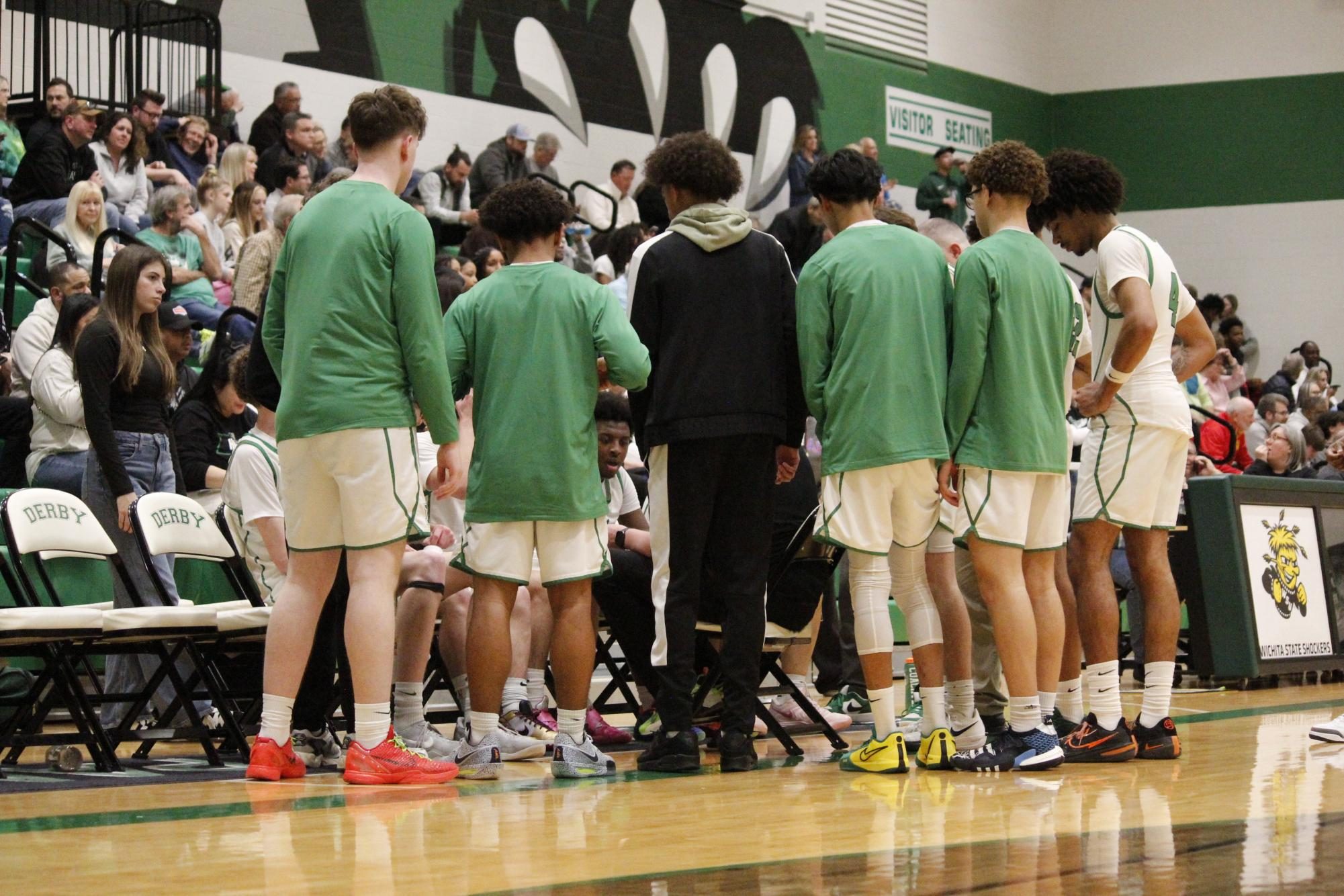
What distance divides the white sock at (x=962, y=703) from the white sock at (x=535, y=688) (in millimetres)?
1469

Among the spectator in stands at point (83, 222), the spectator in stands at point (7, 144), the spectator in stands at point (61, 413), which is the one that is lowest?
the spectator in stands at point (61, 413)

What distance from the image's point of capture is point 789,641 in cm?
538

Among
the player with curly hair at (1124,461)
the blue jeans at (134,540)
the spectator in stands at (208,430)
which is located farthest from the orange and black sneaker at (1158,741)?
the spectator in stands at (208,430)

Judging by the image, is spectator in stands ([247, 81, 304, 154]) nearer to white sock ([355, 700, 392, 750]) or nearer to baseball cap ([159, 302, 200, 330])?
baseball cap ([159, 302, 200, 330])

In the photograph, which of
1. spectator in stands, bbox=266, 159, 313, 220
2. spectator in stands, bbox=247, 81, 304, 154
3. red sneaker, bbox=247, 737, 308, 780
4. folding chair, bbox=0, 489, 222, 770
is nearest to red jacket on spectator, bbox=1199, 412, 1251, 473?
spectator in stands, bbox=266, 159, 313, 220

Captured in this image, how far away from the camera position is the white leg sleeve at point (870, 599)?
15.3 feet

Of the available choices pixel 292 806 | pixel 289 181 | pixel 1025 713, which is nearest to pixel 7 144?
pixel 289 181

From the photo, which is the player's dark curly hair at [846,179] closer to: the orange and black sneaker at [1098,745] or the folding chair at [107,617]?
the orange and black sneaker at [1098,745]

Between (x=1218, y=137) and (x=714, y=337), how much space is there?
1766 centimetres

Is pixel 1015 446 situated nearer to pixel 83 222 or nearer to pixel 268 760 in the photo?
pixel 268 760

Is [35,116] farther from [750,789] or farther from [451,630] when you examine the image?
[750,789]

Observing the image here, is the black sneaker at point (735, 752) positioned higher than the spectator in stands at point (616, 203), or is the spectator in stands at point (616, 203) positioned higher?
the spectator in stands at point (616, 203)

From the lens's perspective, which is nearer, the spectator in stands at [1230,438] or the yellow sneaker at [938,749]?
the yellow sneaker at [938,749]

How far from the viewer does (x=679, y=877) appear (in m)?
2.87
